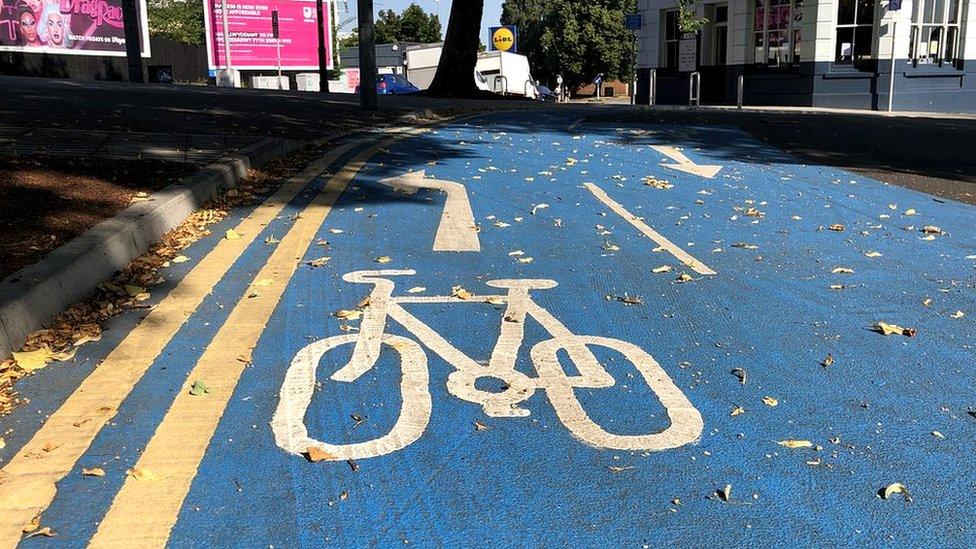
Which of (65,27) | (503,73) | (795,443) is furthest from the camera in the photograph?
(503,73)

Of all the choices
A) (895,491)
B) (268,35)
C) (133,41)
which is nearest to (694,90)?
(133,41)

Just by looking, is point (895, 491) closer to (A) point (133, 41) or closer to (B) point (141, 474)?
(B) point (141, 474)

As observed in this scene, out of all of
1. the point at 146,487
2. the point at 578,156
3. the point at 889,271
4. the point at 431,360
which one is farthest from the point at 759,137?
the point at 146,487

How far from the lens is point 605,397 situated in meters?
3.54

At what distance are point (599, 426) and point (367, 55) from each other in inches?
568

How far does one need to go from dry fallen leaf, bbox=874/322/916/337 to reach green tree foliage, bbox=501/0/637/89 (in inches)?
2726

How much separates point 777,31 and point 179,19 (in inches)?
2548

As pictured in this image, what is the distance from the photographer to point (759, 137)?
13.2 m

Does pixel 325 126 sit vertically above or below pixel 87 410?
above

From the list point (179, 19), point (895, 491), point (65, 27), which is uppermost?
point (179, 19)

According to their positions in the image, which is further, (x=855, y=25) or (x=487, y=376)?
(x=855, y=25)

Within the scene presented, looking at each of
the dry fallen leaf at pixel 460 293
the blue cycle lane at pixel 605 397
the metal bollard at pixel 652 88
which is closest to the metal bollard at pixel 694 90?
the metal bollard at pixel 652 88

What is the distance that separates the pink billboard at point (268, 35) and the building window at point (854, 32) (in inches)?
1441

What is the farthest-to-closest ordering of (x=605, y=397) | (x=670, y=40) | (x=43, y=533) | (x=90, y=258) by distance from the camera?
(x=670, y=40) < (x=90, y=258) < (x=605, y=397) < (x=43, y=533)
